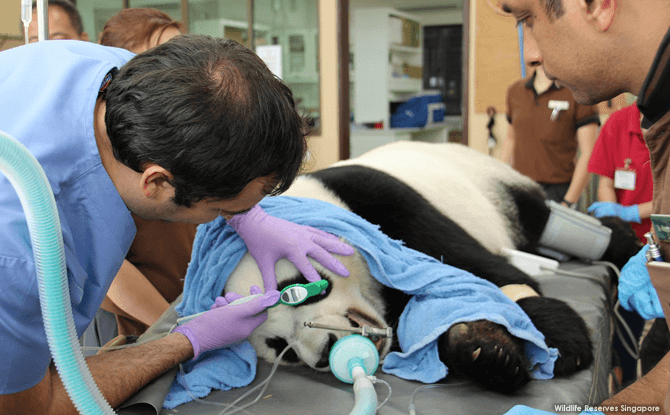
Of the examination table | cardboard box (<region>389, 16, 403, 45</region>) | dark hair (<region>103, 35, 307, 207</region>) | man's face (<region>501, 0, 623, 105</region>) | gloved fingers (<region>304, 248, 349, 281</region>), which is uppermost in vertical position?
cardboard box (<region>389, 16, 403, 45</region>)

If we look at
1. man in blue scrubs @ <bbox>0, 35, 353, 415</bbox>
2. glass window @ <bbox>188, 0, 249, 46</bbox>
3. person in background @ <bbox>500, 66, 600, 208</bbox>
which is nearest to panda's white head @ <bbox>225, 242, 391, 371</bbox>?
man in blue scrubs @ <bbox>0, 35, 353, 415</bbox>

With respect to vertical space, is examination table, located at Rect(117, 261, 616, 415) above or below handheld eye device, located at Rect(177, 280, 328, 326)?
below

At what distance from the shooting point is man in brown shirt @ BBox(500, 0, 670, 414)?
66cm

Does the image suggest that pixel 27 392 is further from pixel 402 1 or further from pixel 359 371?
pixel 402 1

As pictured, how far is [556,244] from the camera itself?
6.50 ft

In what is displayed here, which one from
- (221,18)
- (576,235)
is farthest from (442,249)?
(221,18)

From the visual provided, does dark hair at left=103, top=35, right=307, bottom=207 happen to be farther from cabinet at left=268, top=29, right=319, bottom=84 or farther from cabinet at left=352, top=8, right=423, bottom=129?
cabinet at left=352, top=8, right=423, bottom=129

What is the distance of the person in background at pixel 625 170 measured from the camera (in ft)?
6.89

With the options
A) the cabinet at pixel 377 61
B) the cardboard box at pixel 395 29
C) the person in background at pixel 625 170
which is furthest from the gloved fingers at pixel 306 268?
the cardboard box at pixel 395 29

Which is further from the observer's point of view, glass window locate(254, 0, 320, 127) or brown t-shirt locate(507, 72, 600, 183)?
glass window locate(254, 0, 320, 127)

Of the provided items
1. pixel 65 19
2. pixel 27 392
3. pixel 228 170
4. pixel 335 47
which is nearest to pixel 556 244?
pixel 228 170

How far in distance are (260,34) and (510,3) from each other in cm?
558

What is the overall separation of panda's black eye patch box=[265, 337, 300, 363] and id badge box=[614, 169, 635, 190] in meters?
1.58

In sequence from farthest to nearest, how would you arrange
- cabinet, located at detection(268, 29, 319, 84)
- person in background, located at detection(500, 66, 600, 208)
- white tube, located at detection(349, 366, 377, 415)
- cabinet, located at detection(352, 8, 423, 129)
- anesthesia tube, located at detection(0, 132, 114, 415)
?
1. cabinet, located at detection(352, 8, 423, 129)
2. cabinet, located at detection(268, 29, 319, 84)
3. person in background, located at detection(500, 66, 600, 208)
4. white tube, located at detection(349, 366, 377, 415)
5. anesthesia tube, located at detection(0, 132, 114, 415)
